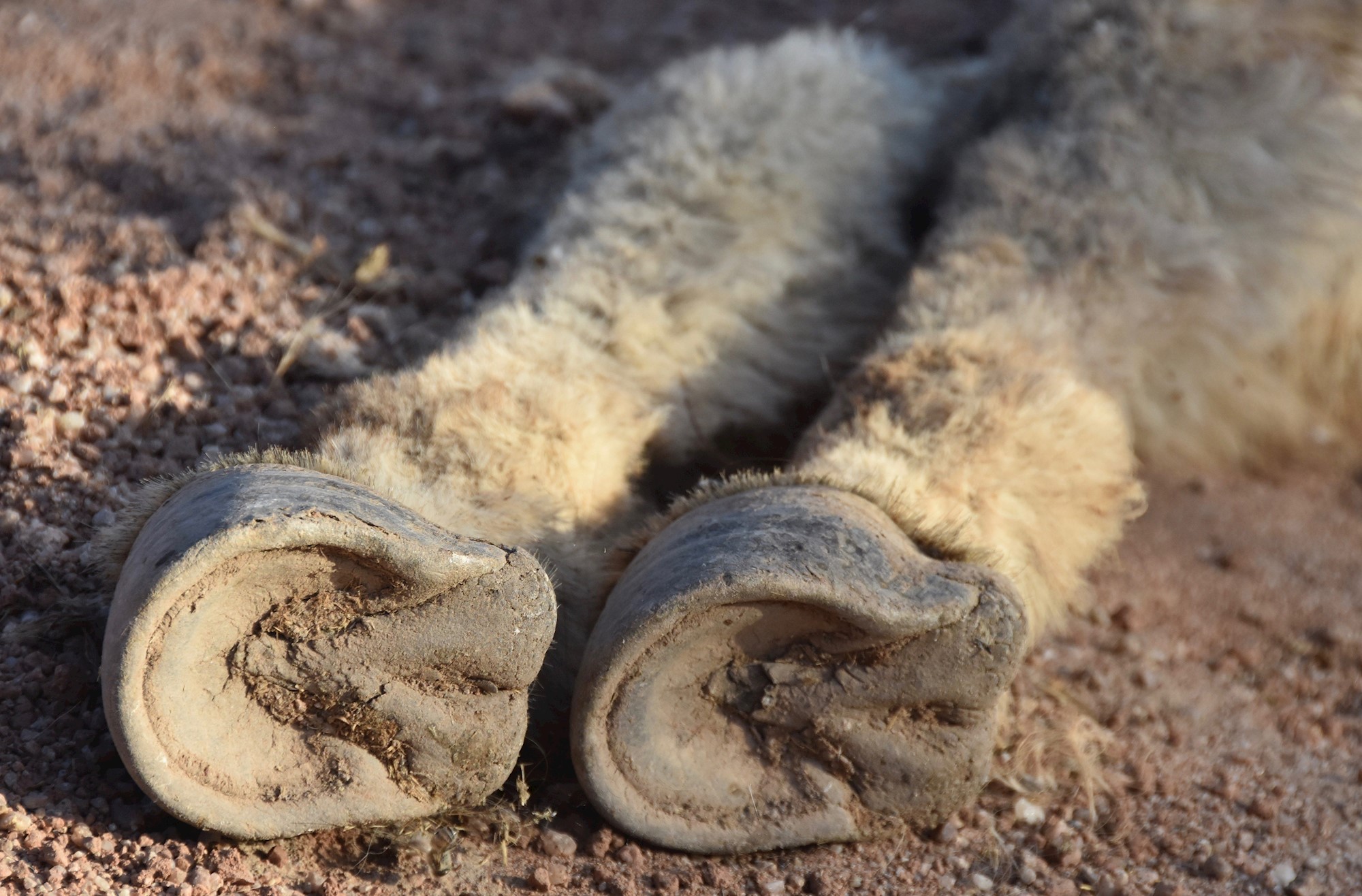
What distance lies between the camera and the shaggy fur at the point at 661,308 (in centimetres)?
175

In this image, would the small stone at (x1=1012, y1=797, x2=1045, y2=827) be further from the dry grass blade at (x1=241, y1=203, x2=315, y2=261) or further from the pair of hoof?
the dry grass blade at (x1=241, y1=203, x2=315, y2=261)

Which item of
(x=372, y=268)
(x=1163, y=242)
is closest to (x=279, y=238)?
(x=372, y=268)

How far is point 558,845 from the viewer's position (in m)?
1.56

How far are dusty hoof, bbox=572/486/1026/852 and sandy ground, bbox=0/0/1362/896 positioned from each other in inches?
3.3

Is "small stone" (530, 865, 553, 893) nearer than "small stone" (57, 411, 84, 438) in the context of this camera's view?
Yes

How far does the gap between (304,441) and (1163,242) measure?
5.08ft

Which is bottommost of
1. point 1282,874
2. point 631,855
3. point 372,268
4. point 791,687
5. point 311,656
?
point 1282,874

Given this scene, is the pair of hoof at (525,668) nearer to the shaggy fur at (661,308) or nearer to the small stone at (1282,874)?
the shaggy fur at (661,308)

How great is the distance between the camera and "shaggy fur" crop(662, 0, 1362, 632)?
2.13m

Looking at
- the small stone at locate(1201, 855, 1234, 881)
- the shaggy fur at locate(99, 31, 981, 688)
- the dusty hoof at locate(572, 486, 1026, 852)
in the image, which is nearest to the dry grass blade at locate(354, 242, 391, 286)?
the shaggy fur at locate(99, 31, 981, 688)

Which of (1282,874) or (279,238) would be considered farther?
(279,238)

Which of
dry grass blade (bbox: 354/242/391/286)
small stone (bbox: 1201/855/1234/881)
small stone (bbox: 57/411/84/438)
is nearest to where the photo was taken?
small stone (bbox: 1201/855/1234/881)

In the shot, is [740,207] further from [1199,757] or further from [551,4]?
[551,4]

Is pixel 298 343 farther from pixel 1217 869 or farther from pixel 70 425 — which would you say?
pixel 1217 869
